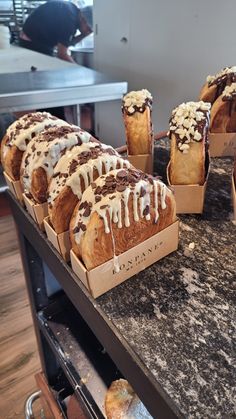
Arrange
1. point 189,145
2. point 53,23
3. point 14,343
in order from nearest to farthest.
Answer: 1. point 189,145
2. point 14,343
3. point 53,23

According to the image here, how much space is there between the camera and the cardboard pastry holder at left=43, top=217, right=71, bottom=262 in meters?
0.69

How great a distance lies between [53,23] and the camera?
3.28m

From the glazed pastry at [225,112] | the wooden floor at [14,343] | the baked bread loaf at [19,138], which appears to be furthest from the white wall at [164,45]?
the wooden floor at [14,343]

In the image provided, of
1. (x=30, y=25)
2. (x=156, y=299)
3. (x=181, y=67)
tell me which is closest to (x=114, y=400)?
(x=156, y=299)

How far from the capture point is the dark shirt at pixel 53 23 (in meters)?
3.25

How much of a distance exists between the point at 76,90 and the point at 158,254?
156 centimetres

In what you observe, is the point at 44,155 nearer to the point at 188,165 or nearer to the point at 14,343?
the point at 188,165

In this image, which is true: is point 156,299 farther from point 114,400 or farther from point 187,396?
point 114,400

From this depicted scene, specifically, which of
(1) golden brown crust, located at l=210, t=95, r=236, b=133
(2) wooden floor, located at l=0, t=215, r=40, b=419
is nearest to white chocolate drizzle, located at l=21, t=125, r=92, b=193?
(1) golden brown crust, located at l=210, t=95, r=236, b=133

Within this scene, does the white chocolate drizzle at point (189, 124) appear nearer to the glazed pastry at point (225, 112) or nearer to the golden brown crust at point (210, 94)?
the glazed pastry at point (225, 112)

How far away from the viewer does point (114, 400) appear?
2.81ft

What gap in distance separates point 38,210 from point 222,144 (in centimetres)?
68

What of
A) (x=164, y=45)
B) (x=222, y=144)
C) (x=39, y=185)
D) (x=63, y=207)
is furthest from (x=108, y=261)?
(x=164, y=45)

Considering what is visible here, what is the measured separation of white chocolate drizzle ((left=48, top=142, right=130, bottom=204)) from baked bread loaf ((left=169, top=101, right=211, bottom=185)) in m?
0.18
